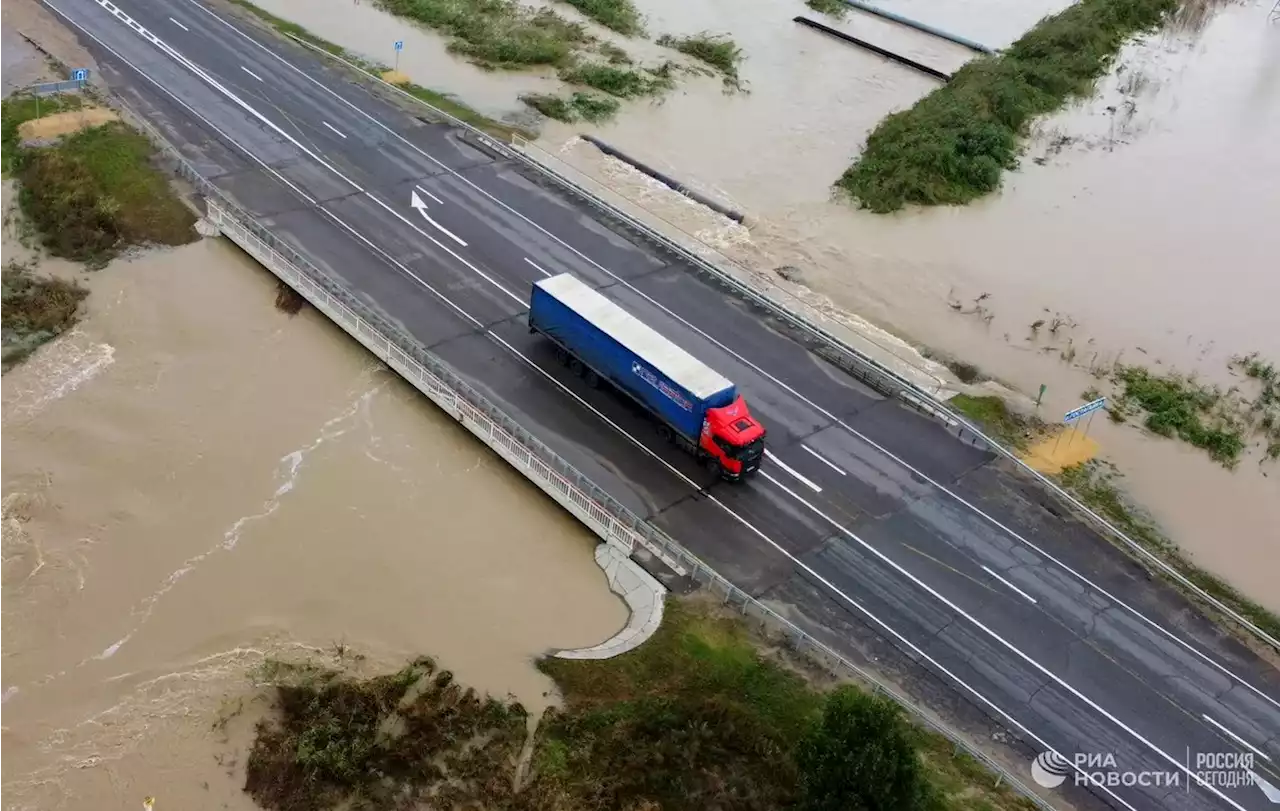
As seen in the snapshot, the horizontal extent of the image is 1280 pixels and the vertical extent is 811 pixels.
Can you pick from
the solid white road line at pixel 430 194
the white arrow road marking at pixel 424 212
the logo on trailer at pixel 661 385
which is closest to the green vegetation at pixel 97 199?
the white arrow road marking at pixel 424 212

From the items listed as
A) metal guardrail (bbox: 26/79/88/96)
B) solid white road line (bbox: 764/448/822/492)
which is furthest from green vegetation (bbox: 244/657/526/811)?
metal guardrail (bbox: 26/79/88/96)

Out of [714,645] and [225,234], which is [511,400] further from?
[225,234]

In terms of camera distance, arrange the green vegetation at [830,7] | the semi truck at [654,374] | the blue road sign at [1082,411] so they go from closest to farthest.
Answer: the semi truck at [654,374], the blue road sign at [1082,411], the green vegetation at [830,7]

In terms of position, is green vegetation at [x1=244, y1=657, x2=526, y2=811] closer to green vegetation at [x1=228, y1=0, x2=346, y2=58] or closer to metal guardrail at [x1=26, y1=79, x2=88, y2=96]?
metal guardrail at [x1=26, y1=79, x2=88, y2=96]

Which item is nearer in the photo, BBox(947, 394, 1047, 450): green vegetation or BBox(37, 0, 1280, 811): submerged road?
BBox(37, 0, 1280, 811): submerged road

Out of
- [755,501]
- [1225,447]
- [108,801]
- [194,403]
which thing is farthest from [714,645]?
[1225,447]

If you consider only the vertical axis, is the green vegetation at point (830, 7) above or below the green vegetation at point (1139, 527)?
above

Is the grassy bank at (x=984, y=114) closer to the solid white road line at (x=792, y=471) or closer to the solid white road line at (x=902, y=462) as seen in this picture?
the solid white road line at (x=902, y=462)
